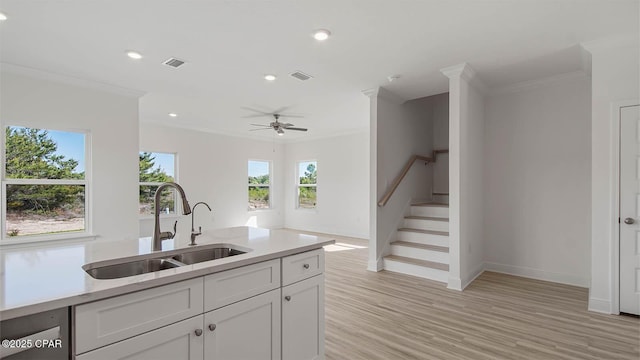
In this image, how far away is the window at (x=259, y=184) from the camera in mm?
8367

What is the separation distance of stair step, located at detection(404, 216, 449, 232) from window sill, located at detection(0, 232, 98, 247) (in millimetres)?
4459

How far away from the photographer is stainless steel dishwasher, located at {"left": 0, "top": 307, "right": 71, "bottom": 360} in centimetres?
95

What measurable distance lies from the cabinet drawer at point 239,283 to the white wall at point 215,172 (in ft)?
18.3

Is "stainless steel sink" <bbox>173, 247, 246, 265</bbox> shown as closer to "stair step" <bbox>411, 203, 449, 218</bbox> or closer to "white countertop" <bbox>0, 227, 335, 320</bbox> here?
"white countertop" <bbox>0, 227, 335, 320</bbox>

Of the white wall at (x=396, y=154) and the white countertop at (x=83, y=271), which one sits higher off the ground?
the white wall at (x=396, y=154)

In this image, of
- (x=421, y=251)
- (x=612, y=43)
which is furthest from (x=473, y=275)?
(x=612, y=43)

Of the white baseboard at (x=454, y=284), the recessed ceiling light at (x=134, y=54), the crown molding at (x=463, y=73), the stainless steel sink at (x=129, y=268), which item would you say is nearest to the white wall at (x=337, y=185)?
the crown molding at (x=463, y=73)

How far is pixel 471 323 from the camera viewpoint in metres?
2.73

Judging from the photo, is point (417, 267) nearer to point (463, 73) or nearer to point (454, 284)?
point (454, 284)

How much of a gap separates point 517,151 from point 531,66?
1197 mm

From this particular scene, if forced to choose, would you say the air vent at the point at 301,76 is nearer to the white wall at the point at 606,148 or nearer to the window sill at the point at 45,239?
the white wall at the point at 606,148

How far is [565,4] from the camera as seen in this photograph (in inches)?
92.1

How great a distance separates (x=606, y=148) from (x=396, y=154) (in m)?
2.48

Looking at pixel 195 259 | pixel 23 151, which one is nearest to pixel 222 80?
pixel 23 151
